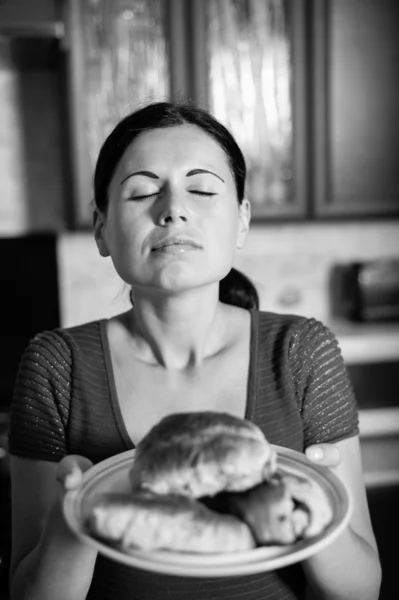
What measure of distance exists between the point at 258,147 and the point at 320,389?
180 centimetres

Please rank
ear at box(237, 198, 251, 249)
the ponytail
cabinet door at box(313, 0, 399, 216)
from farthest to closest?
1. cabinet door at box(313, 0, 399, 216)
2. the ponytail
3. ear at box(237, 198, 251, 249)

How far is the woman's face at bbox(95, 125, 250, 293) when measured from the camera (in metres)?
0.82

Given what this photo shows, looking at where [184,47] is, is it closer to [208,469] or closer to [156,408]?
[156,408]

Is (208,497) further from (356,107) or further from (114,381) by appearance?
(356,107)

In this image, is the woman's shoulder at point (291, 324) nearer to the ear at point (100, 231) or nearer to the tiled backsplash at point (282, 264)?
the ear at point (100, 231)

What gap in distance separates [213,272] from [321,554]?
0.39 m

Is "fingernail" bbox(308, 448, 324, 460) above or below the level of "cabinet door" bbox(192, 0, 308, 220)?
below

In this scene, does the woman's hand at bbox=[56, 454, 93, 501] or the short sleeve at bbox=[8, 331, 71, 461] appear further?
the short sleeve at bbox=[8, 331, 71, 461]

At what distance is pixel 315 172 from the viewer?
263cm

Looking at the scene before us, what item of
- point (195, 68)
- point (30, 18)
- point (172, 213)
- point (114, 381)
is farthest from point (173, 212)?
point (195, 68)

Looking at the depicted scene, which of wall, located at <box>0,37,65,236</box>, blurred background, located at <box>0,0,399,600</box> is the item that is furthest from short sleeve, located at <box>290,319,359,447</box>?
wall, located at <box>0,37,65,236</box>

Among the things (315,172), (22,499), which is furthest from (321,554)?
(315,172)

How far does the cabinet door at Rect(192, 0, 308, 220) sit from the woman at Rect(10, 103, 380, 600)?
5.28 feet

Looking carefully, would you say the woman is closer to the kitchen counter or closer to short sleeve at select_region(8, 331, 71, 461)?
short sleeve at select_region(8, 331, 71, 461)
